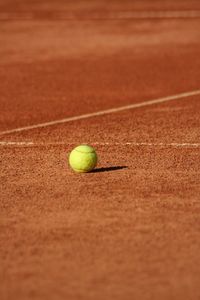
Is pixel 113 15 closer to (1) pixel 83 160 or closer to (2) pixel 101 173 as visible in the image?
(2) pixel 101 173

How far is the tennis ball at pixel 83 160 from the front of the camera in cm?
767

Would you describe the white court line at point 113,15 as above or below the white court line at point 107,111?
above

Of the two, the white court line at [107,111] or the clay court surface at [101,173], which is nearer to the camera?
the clay court surface at [101,173]

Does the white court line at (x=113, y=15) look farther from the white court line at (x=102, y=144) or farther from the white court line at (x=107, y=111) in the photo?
the white court line at (x=102, y=144)

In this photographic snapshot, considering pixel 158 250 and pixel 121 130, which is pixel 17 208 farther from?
pixel 121 130

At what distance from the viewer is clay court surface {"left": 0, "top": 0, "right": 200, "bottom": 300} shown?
5406 millimetres

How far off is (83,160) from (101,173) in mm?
245

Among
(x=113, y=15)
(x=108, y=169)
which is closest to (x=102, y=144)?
(x=108, y=169)

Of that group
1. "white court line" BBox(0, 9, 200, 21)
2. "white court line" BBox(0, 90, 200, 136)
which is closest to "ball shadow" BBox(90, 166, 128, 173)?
"white court line" BBox(0, 90, 200, 136)

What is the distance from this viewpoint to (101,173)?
25.6 ft

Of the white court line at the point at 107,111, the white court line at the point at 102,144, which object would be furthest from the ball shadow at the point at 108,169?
the white court line at the point at 107,111

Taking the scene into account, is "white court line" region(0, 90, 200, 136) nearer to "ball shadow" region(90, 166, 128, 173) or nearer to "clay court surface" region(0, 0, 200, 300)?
"clay court surface" region(0, 0, 200, 300)

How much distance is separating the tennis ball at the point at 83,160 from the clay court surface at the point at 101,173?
0.25ft

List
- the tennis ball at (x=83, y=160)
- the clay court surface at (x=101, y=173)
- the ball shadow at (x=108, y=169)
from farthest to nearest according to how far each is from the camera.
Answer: the ball shadow at (x=108, y=169), the tennis ball at (x=83, y=160), the clay court surface at (x=101, y=173)
